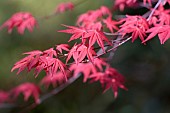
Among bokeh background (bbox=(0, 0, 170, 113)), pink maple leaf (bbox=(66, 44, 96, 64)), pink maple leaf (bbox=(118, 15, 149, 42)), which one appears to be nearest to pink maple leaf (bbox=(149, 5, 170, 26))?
pink maple leaf (bbox=(118, 15, 149, 42))

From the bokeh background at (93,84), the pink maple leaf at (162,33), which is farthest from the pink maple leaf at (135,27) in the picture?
the bokeh background at (93,84)

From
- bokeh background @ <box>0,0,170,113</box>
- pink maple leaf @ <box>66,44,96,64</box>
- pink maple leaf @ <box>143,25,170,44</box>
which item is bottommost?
bokeh background @ <box>0,0,170,113</box>

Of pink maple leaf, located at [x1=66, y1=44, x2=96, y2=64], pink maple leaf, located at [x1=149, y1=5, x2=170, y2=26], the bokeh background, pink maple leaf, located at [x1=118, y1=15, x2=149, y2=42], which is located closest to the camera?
pink maple leaf, located at [x1=66, y1=44, x2=96, y2=64]

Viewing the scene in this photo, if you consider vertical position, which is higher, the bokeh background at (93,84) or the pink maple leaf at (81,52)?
the pink maple leaf at (81,52)

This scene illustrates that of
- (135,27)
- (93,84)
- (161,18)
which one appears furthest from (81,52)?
(93,84)

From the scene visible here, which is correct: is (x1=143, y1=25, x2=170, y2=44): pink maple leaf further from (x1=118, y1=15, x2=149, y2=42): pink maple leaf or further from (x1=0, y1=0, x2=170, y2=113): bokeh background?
(x1=0, y1=0, x2=170, y2=113): bokeh background

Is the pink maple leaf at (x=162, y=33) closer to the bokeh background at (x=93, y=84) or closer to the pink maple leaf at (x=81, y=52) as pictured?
the pink maple leaf at (x=81, y=52)
